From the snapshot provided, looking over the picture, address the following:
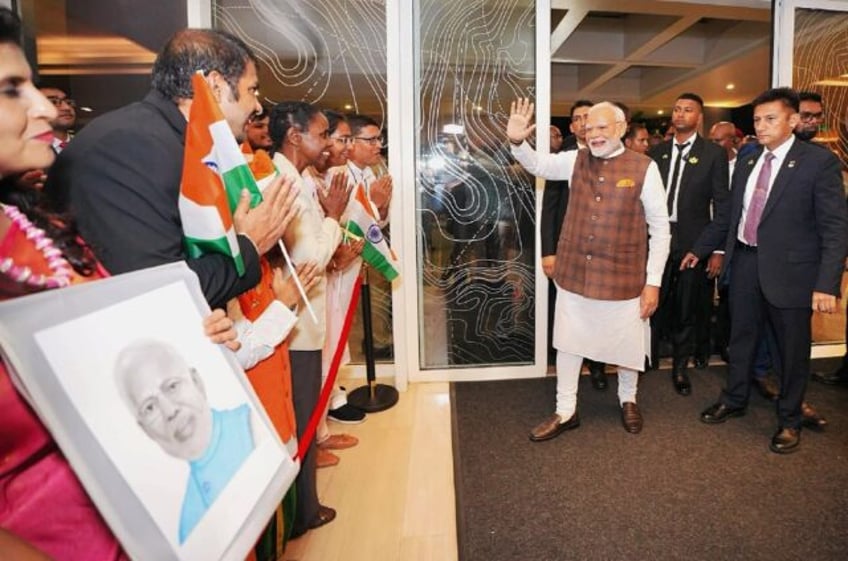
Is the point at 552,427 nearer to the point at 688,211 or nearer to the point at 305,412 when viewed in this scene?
the point at 305,412

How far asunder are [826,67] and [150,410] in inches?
190

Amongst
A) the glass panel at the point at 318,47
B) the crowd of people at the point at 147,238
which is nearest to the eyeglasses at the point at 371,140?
the glass panel at the point at 318,47

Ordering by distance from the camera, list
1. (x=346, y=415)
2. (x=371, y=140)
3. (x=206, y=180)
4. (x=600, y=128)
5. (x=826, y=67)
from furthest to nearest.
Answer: (x=826, y=67), (x=371, y=140), (x=346, y=415), (x=600, y=128), (x=206, y=180)

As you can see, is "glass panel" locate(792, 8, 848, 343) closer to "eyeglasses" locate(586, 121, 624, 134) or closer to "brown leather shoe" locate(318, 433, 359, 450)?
"eyeglasses" locate(586, 121, 624, 134)

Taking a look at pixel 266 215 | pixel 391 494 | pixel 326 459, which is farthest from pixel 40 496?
pixel 326 459

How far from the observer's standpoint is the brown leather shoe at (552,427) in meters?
2.59

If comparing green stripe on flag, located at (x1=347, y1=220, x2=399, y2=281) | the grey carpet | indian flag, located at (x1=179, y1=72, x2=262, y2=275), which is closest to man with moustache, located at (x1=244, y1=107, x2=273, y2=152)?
green stripe on flag, located at (x1=347, y1=220, x2=399, y2=281)

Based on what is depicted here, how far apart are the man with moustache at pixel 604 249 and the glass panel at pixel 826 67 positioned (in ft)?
7.46

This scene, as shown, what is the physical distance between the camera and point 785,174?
2.42 metres

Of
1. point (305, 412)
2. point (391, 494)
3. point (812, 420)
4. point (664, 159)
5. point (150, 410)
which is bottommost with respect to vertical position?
point (391, 494)

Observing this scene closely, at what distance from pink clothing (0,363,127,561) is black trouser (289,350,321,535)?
113cm

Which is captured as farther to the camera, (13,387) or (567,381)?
(567,381)

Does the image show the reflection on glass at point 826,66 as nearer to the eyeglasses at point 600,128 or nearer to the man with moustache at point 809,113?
the man with moustache at point 809,113

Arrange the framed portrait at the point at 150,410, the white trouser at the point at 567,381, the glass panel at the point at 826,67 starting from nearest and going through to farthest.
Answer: the framed portrait at the point at 150,410 < the white trouser at the point at 567,381 < the glass panel at the point at 826,67
